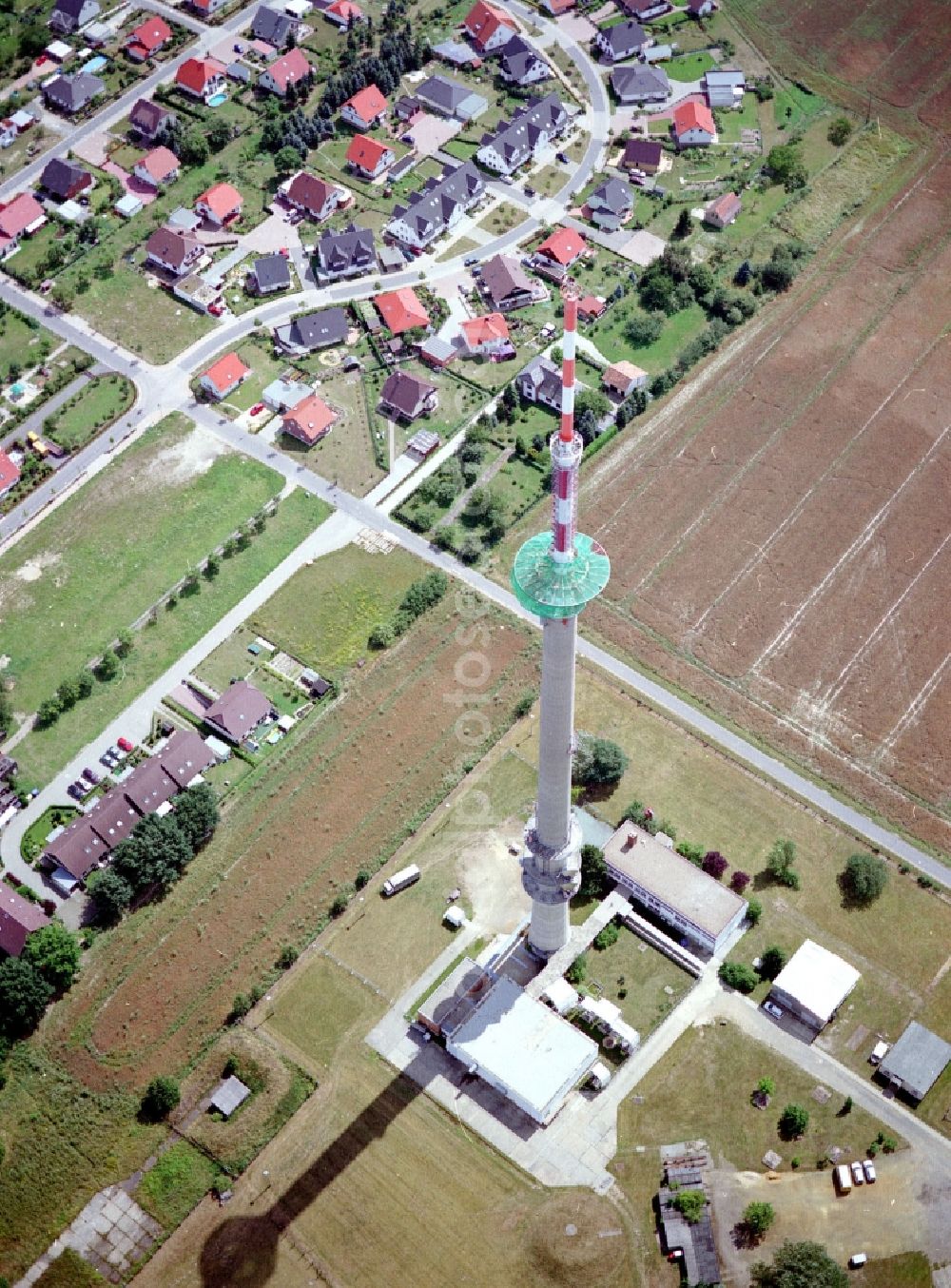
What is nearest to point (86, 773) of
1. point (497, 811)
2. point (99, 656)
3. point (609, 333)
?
point (99, 656)

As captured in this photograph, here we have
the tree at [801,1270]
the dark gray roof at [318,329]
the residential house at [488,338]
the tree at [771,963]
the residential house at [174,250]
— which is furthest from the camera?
the residential house at [174,250]

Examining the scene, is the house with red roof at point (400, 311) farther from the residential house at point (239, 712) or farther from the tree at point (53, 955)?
the tree at point (53, 955)

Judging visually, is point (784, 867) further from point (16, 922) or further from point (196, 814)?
point (16, 922)

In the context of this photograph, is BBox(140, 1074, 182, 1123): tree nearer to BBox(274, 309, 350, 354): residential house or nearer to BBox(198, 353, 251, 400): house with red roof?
BBox(198, 353, 251, 400): house with red roof

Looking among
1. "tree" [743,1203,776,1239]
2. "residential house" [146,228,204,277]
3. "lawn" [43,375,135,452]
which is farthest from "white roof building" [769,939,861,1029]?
"residential house" [146,228,204,277]

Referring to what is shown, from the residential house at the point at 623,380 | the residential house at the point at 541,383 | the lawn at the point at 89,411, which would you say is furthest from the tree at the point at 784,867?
the lawn at the point at 89,411

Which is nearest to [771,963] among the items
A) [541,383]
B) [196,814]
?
[196,814]
